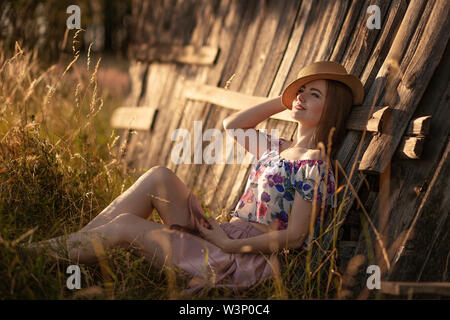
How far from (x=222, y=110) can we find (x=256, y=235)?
187cm

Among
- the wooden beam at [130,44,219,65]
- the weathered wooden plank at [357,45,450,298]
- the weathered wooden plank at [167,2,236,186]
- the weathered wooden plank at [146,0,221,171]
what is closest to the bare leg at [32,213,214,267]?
the weathered wooden plank at [357,45,450,298]

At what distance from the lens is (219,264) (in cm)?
283

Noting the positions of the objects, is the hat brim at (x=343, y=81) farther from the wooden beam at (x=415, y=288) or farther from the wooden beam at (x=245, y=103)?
the wooden beam at (x=415, y=288)

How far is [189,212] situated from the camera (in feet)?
10.2

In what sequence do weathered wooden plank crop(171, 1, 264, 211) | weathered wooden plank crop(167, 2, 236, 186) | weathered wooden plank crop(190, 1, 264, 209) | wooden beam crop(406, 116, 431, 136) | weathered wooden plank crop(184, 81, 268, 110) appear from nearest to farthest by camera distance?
wooden beam crop(406, 116, 431, 136), weathered wooden plank crop(184, 81, 268, 110), weathered wooden plank crop(190, 1, 264, 209), weathered wooden plank crop(171, 1, 264, 211), weathered wooden plank crop(167, 2, 236, 186)

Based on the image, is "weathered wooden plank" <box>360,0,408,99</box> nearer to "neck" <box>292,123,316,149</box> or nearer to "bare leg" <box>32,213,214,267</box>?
"neck" <box>292,123,316,149</box>

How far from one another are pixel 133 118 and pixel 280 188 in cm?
306

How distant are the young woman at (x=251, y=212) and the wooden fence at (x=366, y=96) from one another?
17 centimetres

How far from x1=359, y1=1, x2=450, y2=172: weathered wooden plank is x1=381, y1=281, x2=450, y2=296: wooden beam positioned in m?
0.61

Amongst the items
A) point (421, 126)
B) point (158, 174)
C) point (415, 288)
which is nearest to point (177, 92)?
point (158, 174)

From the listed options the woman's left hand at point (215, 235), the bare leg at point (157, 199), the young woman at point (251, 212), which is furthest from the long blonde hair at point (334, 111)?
the bare leg at point (157, 199)

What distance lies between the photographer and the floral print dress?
283 centimetres

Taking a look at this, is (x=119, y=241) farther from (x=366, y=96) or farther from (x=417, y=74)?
(x=417, y=74)
